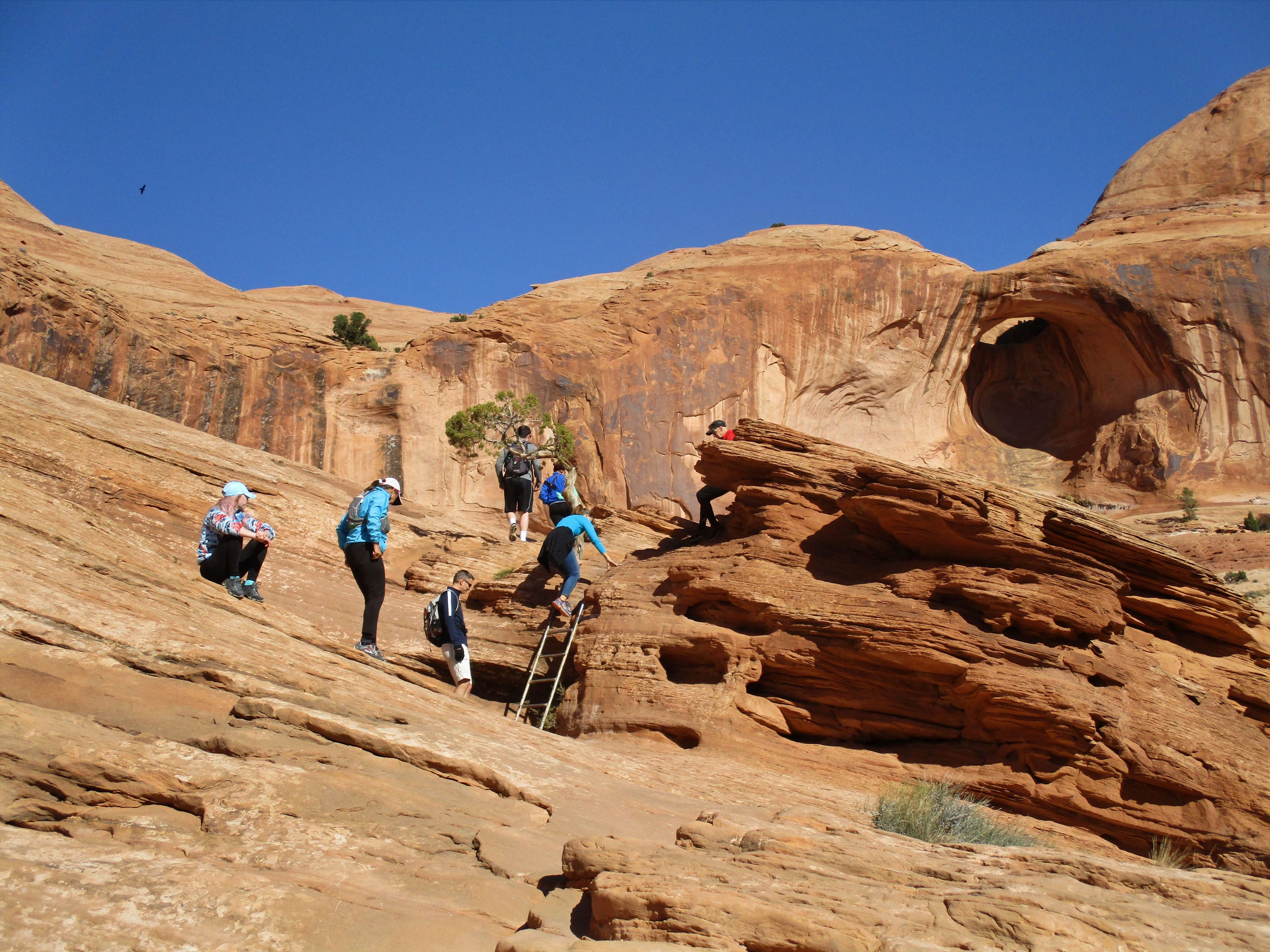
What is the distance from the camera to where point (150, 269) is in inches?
1812

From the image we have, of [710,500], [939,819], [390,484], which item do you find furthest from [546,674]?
[939,819]

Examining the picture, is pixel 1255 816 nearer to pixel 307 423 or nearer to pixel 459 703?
pixel 459 703

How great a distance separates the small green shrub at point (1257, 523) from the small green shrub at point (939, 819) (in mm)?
23929

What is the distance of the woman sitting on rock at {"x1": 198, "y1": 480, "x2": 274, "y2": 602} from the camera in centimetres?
1018

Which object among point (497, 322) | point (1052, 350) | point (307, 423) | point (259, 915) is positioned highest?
point (1052, 350)

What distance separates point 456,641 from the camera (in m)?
11.0

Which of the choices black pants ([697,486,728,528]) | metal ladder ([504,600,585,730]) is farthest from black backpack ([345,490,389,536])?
black pants ([697,486,728,528])

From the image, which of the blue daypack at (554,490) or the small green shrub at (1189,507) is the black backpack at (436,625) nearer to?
the blue daypack at (554,490)

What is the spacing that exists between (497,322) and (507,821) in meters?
27.6

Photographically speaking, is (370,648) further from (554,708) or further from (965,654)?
(965,654)

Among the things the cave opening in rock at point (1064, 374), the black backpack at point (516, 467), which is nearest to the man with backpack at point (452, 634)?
the black backpack at point (516, 467)

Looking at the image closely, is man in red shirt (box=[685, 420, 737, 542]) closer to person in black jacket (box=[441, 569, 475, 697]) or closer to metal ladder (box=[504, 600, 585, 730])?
metal ladder (box=[504, 600, 585, 730])

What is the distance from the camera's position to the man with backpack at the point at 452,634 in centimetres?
1095

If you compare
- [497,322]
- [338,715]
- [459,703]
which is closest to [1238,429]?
[497,322]
